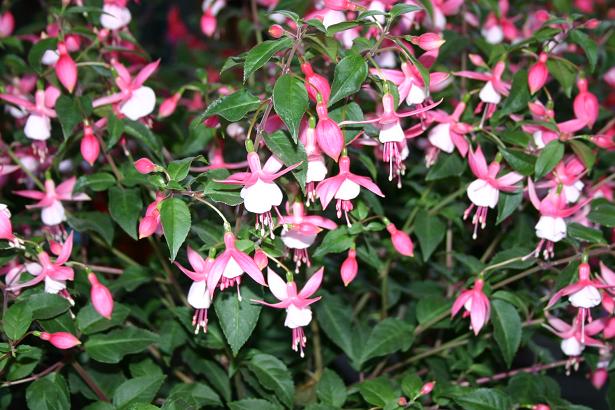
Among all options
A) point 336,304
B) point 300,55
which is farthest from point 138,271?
point 300,55

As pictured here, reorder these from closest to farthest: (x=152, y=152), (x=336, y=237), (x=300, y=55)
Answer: (x=300, y=55) < (x=336, y=237) < (x=152, y=152)

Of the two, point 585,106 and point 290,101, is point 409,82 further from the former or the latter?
point 585,106

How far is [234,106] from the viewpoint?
2.32 ft

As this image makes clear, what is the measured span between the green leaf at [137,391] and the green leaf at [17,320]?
5.8 inches

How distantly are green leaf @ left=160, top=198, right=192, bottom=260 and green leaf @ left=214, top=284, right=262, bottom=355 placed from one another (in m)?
0.13

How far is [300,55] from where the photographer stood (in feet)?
2.43

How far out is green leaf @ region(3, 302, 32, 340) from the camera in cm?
76

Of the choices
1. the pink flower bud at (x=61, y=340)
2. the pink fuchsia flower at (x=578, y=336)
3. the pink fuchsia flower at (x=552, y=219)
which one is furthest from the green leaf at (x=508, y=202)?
the pink flower bud at (x=61, y=340)

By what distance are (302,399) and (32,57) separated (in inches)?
Result: 22.7

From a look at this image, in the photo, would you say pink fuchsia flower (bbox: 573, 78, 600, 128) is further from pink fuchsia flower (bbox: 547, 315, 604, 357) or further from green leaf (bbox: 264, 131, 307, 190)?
green leaf (bbox: 264, 131, 307, 190)

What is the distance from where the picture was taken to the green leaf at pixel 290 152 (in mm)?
667

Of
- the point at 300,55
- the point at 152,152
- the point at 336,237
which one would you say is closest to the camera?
the point at 300,55

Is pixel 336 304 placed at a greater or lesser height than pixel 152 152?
lesser

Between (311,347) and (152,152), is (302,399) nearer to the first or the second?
(311,347)
